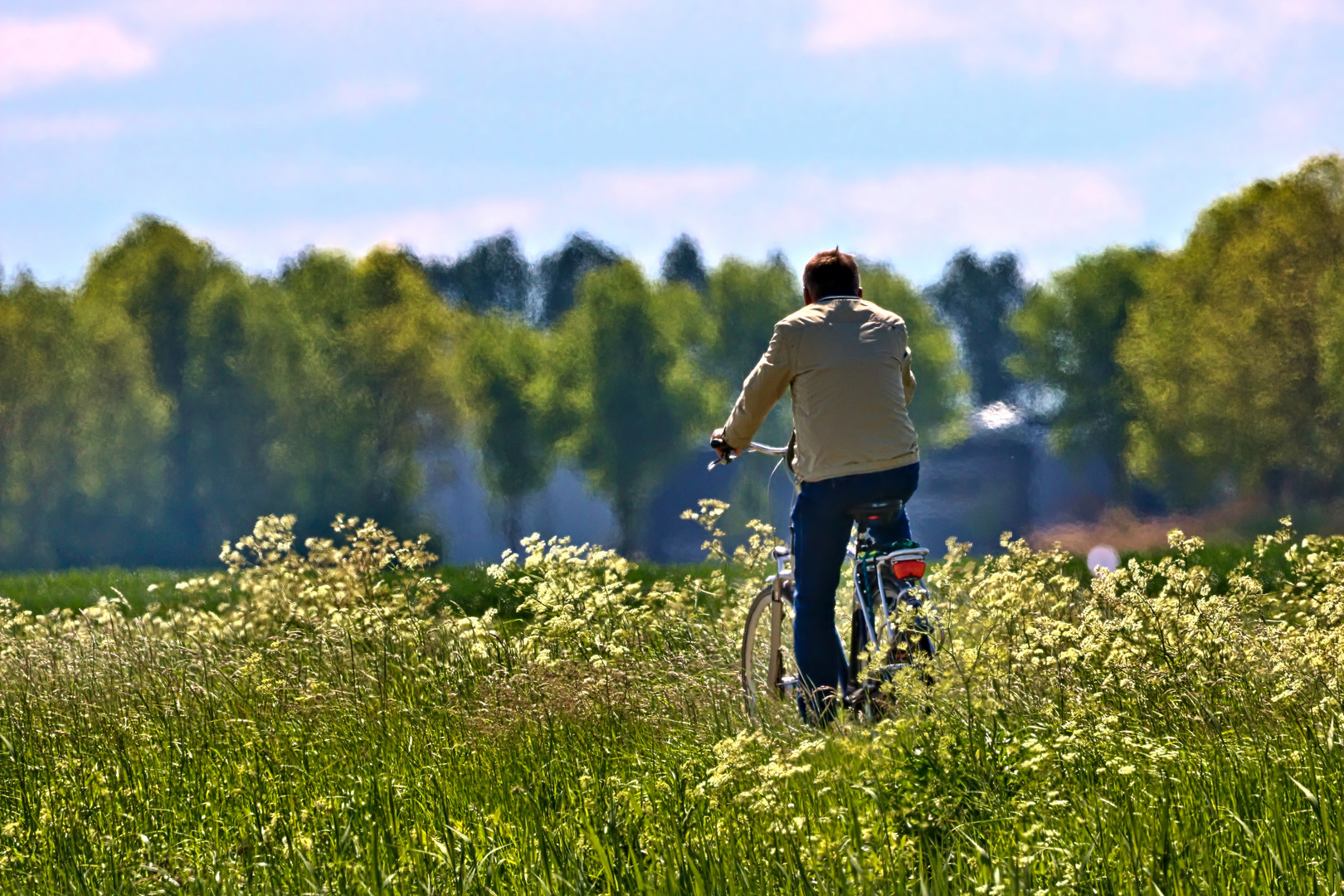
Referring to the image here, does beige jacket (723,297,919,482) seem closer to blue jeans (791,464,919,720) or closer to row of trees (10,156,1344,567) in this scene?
blue jeans (791,464,919,720)

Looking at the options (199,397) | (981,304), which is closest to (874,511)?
(199,397)

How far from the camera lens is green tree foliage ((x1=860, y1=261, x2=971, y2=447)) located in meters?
49.7

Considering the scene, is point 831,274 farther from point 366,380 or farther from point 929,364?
point 929,364

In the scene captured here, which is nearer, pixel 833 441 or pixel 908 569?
pixel 908 569

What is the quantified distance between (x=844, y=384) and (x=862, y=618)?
3.33ft

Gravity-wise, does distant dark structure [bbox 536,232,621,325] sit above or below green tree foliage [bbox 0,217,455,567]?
above

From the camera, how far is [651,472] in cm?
4491

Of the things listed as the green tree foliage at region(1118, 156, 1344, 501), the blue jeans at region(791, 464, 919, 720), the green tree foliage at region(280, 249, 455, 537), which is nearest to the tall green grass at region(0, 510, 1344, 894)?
the blue jeans at region(791, 464, 919, 720)

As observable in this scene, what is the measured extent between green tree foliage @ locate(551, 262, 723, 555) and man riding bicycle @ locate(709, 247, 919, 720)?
125ft

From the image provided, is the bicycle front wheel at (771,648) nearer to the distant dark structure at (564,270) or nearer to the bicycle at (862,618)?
the bicycle at (862,618)

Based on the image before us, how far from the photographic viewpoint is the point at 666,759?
185 inches

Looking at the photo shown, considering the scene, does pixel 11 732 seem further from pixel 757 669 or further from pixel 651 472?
pixel 651 472

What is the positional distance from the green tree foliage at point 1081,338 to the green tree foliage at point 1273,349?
1052 cm

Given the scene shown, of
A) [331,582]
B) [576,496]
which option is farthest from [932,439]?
[331,582]
